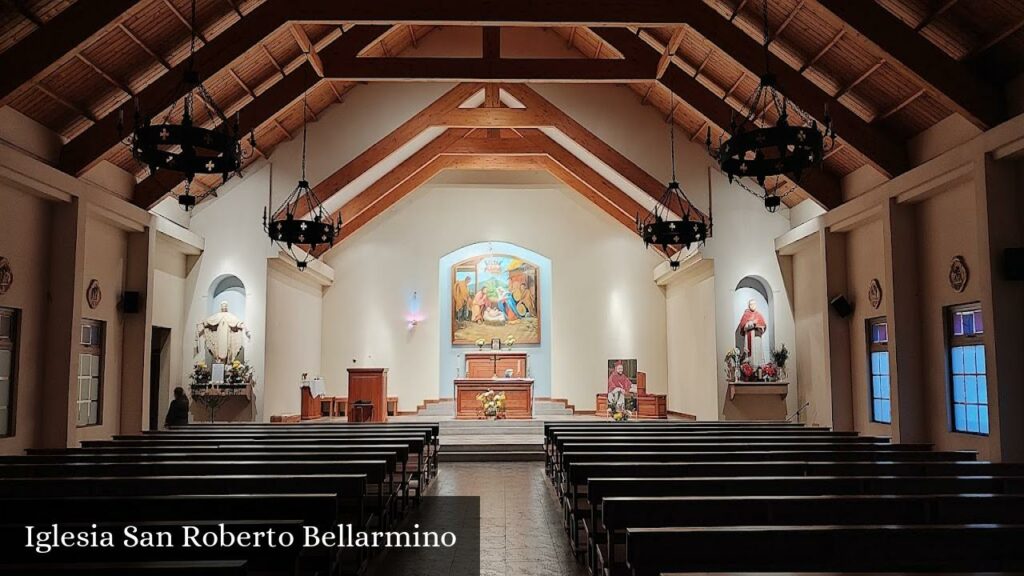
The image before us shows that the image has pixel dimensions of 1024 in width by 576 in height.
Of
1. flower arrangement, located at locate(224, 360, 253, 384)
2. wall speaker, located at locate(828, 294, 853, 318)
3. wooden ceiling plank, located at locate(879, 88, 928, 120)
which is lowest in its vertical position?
flower arrangement, located at locate(224, 360, 253, 384)

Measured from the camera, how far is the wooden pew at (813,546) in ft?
10.7

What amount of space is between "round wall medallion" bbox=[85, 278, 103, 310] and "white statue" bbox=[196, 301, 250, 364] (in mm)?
3644

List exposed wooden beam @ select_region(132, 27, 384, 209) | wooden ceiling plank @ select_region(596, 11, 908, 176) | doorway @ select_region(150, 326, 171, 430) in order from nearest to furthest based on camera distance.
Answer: wooden ceiling plank @ select_region(596, 11, 908, 176), exposed wooden beam @ select_region(132, 27, 384, 209), doorway @ select_region(150, 326, 171, 430)

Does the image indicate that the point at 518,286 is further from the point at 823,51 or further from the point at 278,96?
the point at 823,51

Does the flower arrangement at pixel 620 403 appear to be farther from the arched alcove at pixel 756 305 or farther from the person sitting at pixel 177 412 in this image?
the person sitting at pixel 177 412

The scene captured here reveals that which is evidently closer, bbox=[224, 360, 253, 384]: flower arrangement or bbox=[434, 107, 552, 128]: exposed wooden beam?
bbox=[224, 360, 253, 384]: flower arrangement

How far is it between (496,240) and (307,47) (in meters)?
8.77

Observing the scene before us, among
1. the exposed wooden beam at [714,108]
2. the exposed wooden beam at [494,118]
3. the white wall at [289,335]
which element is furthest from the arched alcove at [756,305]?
the white wall at [289,335]

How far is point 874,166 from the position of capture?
1038 centimetres

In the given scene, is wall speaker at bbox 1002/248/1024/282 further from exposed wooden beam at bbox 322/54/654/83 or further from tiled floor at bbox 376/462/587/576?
exposed wooden beam at bbox 322/54/654/83

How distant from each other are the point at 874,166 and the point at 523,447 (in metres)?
6.72

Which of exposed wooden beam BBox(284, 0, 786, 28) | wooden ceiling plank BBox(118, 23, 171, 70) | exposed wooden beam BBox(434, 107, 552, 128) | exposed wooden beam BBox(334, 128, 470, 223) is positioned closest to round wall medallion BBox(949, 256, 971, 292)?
exposed wooden beam BBox(284, 0, 786, 28)

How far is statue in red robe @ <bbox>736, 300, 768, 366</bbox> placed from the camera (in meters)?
14.4

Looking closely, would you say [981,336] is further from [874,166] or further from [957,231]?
[874,166]
